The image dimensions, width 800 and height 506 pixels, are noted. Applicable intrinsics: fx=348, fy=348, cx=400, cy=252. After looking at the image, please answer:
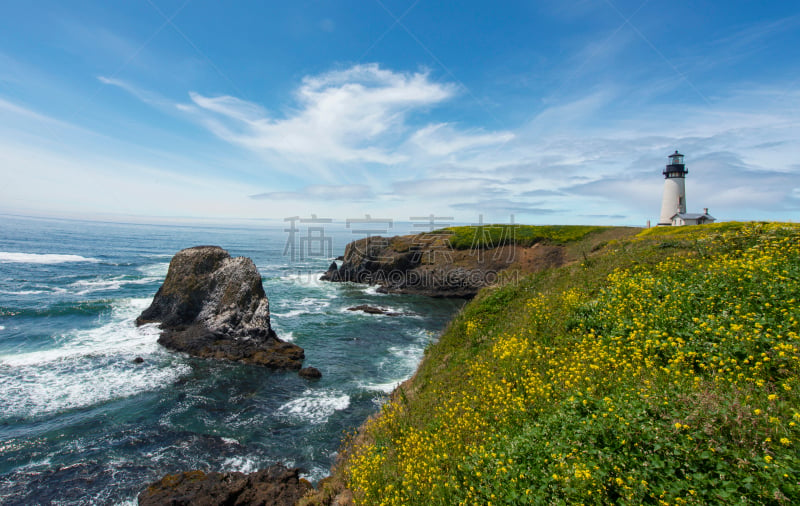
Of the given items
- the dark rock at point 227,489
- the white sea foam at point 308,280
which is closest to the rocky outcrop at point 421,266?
the white sea foam at point 308,280

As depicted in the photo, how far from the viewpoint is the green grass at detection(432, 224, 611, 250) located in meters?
57.2

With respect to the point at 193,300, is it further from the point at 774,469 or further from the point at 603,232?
the point at 603,232

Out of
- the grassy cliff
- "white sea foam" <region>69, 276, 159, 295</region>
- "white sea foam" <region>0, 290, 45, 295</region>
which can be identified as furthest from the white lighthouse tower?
"white sea foam" <region>0, 290, 45, 295</region>

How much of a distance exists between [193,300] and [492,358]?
24304 millimetres

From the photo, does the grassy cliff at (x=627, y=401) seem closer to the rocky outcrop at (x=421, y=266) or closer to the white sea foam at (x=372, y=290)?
the white sea foam at (x=372, y=290)

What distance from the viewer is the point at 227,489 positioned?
34.8 ft

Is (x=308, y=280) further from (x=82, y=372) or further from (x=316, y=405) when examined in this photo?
(x=316, y=405)

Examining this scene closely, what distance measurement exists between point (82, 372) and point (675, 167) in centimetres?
5938

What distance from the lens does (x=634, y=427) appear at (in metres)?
5.08

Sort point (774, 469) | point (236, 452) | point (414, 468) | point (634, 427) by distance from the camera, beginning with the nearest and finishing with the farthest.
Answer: point (774, 469) < point (634, 427) < point (414, 468) < point (236, 452)

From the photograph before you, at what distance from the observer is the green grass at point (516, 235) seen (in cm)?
5719

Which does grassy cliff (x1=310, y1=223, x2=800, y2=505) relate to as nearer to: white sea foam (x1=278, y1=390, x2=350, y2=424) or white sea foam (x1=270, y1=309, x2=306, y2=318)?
white sea foam (x1=278, y1=390, x2=350, y2=424)

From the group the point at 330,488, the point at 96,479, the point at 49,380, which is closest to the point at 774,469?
the point at 330,488

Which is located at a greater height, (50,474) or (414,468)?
(414,468)
